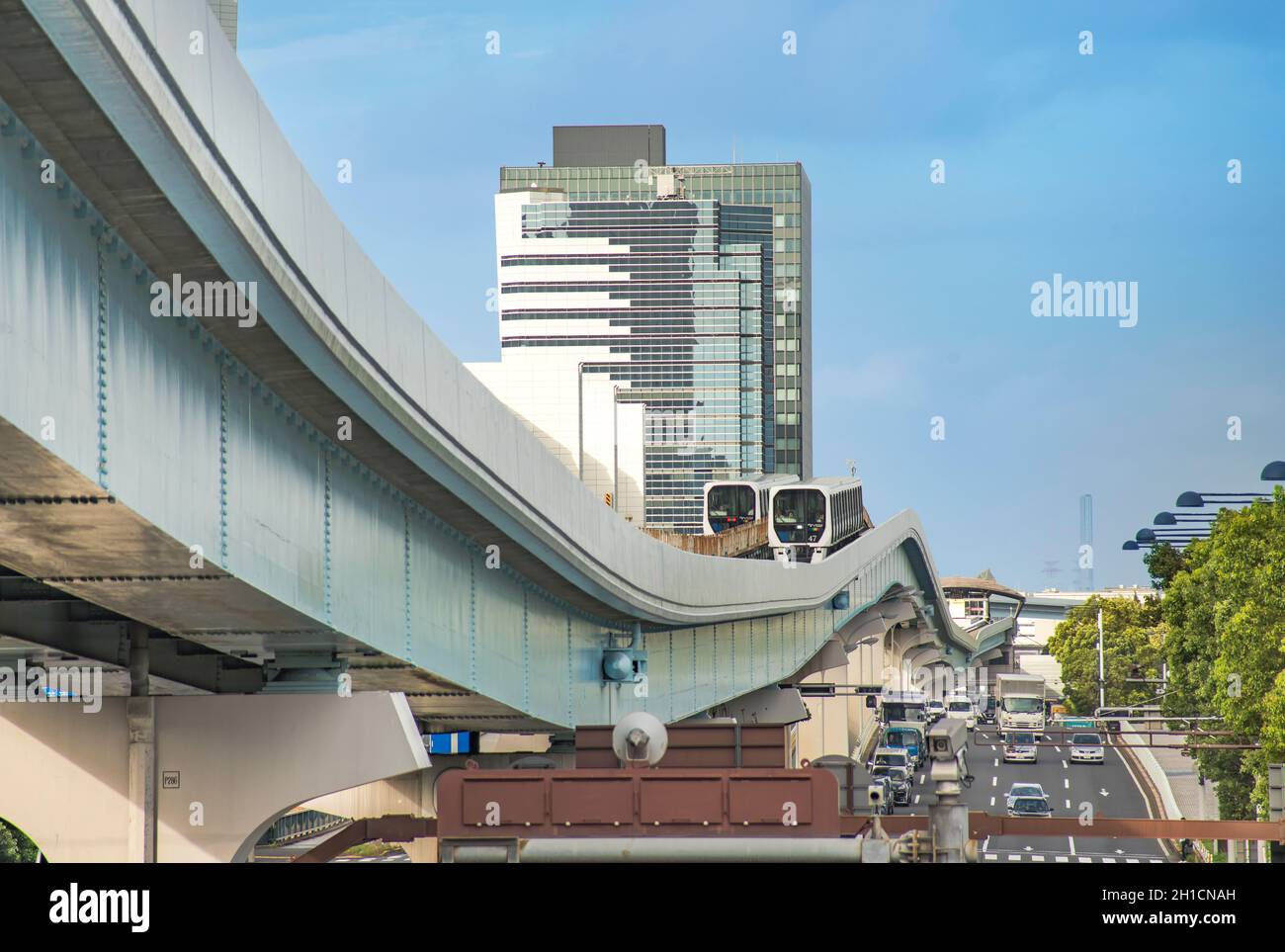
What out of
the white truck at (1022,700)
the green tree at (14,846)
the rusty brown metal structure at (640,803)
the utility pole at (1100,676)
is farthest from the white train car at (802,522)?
the rusty brown metal structure at (640,803)

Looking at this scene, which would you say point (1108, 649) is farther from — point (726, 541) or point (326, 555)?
point (326, 555)

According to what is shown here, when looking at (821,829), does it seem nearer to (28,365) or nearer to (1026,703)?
(28,365)

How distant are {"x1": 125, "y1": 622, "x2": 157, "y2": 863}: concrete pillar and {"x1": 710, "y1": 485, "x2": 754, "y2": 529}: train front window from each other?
201ft

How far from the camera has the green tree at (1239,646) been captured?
4394 cm

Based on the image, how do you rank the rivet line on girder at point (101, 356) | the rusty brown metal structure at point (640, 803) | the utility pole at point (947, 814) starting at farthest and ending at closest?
the rusty brown metal structure at point (640, 803) → the utility pole at point (947, 814) → the rivet line on girder at point (101, 356)

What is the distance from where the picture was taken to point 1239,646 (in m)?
44.7

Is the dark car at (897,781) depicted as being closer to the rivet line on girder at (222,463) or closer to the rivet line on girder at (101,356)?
the rivet line on girder at (222,463)

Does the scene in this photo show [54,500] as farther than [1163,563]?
No

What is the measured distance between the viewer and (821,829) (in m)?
20.5

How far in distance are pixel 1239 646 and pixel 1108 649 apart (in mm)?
90370

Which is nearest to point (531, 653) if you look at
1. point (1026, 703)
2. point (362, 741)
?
point (362, 741)

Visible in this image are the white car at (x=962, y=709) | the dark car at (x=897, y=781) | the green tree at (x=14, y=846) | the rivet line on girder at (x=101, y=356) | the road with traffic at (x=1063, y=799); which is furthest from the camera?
the white car at (x=962, y=709)

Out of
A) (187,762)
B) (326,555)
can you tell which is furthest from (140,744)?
(326,555)
